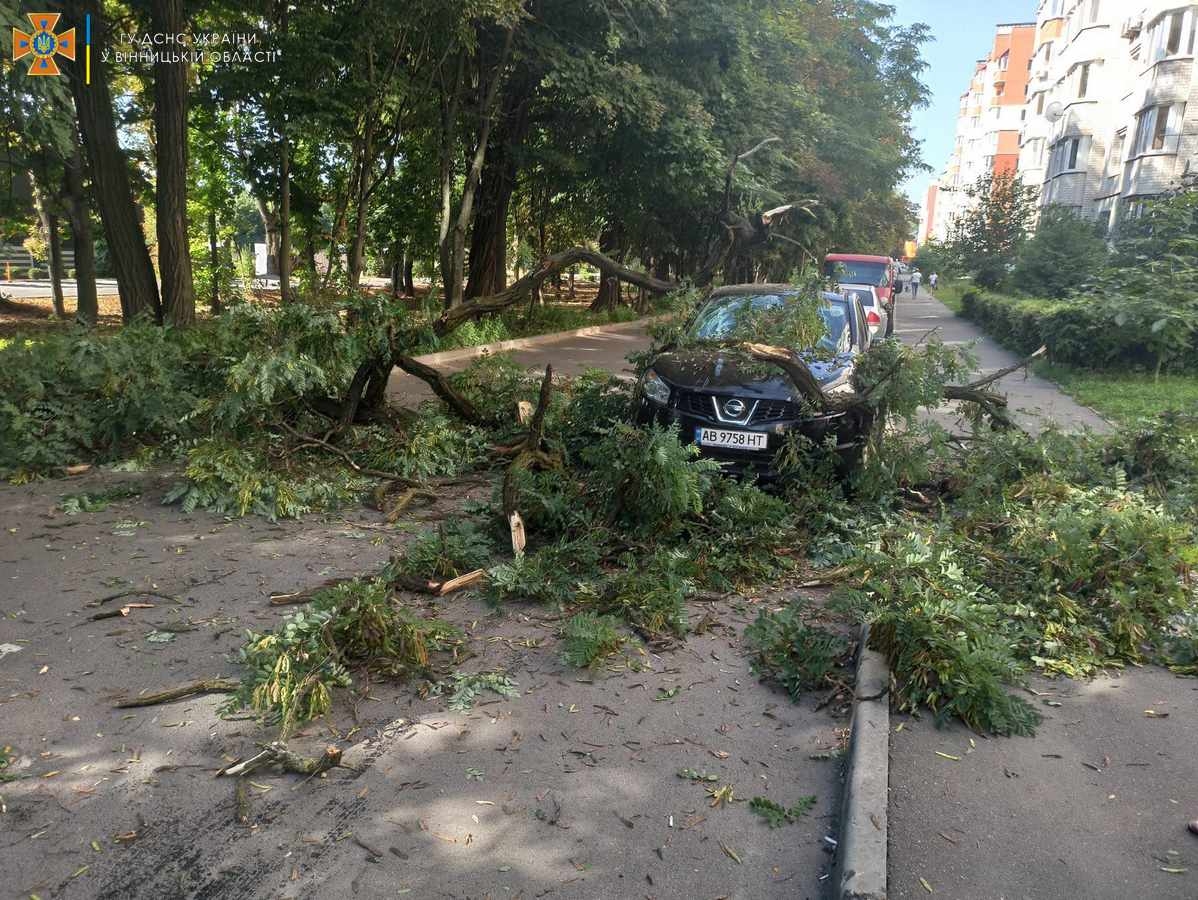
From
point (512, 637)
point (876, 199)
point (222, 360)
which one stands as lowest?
point (512, 637)

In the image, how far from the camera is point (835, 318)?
31.5 feet

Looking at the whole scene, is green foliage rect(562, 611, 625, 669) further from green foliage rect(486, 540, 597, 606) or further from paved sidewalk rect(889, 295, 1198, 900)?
paved sidewalk rect(889, 295, 1198, 900)

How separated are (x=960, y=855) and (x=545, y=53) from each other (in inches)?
644

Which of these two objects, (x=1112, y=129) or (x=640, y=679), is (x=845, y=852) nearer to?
(x=640, y=679)

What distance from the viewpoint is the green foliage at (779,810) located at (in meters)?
3.49

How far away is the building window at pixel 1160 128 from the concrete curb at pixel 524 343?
2443 centimetres

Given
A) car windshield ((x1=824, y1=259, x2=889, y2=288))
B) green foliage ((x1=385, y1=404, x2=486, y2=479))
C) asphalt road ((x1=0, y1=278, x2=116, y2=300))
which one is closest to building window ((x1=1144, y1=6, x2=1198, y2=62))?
car windshield ((x1=824, y1=259, x2=889, y2=288))

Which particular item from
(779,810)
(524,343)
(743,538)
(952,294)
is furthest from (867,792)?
(952,294)

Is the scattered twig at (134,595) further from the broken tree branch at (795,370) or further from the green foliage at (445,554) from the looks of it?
the broken tree branch at (795,370)

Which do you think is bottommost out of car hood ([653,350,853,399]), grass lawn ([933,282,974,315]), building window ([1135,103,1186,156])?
grass lawn ([933,282,974,315])

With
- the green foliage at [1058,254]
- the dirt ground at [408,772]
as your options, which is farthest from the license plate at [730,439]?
the green foliage at [1058,254]

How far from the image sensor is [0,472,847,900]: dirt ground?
124 inches

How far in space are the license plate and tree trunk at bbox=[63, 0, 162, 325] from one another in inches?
347

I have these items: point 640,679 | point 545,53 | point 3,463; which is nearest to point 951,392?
point 640,679
